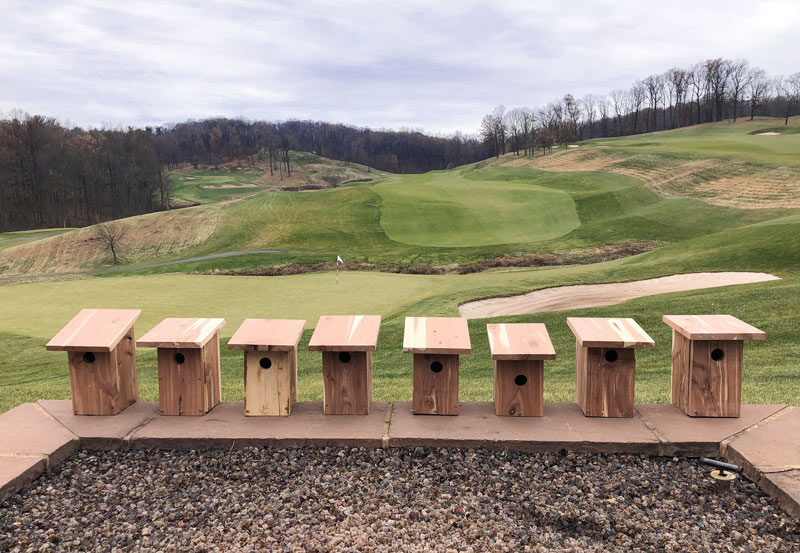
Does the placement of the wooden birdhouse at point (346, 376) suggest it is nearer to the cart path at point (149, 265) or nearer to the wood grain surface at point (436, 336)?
the wood grain surface at point (436, 336)

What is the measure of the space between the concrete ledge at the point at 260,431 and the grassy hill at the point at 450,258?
182 cm

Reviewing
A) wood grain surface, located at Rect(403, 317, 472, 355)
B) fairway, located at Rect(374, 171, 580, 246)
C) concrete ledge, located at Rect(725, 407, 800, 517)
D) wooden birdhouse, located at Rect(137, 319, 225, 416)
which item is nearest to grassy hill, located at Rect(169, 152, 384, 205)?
fairway, located at Rect(374, 171, 580, 246)

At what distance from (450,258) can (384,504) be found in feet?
90.8

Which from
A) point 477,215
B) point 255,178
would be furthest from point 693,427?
point 255,178

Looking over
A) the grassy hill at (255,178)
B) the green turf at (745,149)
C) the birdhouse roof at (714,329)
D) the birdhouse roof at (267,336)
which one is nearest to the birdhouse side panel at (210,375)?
the birdhouse roof at (267,336)

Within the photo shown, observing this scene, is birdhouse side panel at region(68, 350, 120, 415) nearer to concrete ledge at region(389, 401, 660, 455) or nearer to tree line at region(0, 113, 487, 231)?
concrete ledge at region(389, 401, 660, 455)

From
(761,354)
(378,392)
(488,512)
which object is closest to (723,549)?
(488,512)

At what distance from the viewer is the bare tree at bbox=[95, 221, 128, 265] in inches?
1404

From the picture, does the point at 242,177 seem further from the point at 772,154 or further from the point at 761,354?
the point at 761,354

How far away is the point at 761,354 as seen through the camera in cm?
791

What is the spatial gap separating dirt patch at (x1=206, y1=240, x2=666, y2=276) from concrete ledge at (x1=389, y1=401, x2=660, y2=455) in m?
22.1

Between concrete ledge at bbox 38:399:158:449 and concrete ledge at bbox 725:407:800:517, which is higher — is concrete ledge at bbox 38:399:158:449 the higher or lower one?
the higher one

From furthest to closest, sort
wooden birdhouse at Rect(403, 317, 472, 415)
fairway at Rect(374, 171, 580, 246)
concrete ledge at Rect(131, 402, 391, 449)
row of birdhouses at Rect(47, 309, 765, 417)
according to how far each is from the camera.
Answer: fairway at Rect(374, 171, 580, 246) < wooden birdhouse at Rect(403, 317, 472, 415) < row of birdhouses at Rect(47, 309, 765, 417) < concrete ledge at Rect(131, 402, 391, 449)

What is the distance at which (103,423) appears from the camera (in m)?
4.22
